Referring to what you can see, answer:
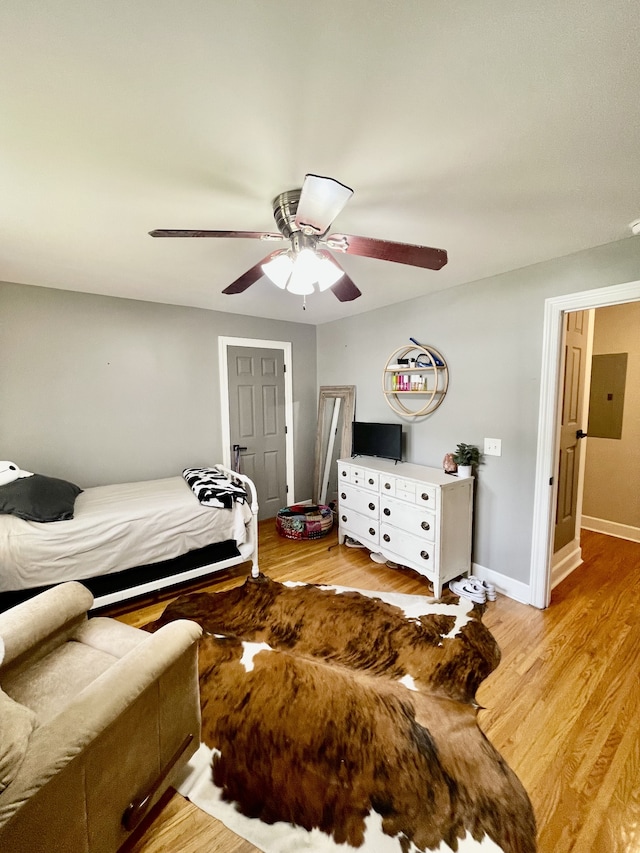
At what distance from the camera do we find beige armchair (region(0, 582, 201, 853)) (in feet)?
2.72

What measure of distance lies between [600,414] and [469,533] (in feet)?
7.42

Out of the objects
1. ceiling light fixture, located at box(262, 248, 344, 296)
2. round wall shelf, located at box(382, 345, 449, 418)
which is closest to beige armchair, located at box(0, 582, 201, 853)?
ceiling light fixture, located at box(262, 248, 344, 296)

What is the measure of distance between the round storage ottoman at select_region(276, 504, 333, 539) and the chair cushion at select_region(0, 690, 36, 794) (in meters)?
2.76

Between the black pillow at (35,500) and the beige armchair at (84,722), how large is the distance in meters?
0.85

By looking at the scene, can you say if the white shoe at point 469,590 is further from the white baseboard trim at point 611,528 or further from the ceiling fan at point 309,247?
the ceiling fan at point 309,247

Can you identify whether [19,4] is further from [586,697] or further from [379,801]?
[586,697]

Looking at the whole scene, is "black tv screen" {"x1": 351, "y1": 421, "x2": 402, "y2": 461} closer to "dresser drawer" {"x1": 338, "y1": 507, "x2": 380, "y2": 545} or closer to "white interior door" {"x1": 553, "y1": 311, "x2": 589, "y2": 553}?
"dresser drawer" {"x1": 338, "y1": 507, "x2": 380, "y2": 545}

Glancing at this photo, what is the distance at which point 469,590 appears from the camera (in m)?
2.57

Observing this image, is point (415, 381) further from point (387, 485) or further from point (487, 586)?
point (487, 586)

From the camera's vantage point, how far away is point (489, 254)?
7.21 feet

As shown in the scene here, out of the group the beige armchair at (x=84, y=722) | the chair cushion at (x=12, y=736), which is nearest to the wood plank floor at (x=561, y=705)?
the beige armchair at (x=84, y=722)

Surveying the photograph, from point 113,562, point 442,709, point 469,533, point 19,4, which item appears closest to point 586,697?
point 442,709

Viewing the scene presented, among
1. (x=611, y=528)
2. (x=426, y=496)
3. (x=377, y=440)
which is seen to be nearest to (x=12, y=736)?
(x=426, y=496)

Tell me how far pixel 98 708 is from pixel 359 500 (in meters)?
2.45
